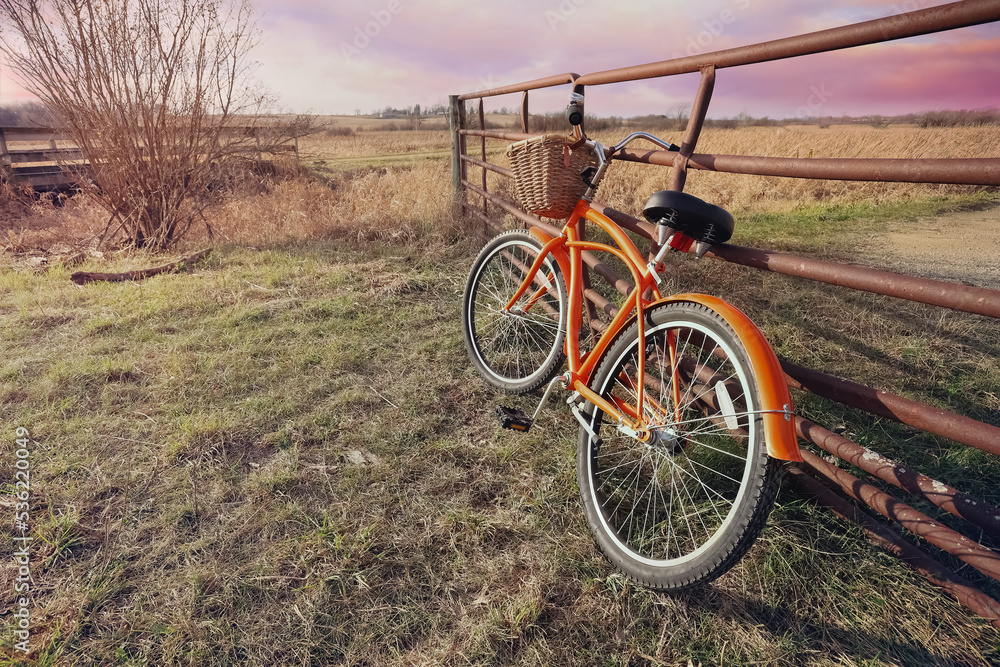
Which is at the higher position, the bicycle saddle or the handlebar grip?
the handlebar grip

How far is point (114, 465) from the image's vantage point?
7.96 feet

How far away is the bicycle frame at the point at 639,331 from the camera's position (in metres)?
1.39

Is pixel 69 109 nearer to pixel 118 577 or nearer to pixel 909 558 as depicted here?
pixel 118 577

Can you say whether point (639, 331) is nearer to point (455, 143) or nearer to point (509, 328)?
point (509, 328)

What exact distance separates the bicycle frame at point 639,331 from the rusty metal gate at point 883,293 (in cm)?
26

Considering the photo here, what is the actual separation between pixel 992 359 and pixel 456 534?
341 centimetres

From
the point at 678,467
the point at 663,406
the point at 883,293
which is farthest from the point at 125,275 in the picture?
the point at 883,293

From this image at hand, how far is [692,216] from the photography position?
1608 millimetres

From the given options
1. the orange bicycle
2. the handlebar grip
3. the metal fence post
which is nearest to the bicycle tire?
the orange bicycle

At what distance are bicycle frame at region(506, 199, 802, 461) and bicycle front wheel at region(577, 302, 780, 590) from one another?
29mm

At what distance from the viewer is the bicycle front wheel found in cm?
143

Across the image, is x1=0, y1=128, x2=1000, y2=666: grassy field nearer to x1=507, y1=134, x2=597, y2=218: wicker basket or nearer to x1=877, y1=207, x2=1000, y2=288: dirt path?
x1=507, y1=134, x2=597, y2=218: wicker basket

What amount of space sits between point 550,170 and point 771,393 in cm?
124

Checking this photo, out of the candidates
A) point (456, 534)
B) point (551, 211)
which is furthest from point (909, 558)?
point (551, 211)
